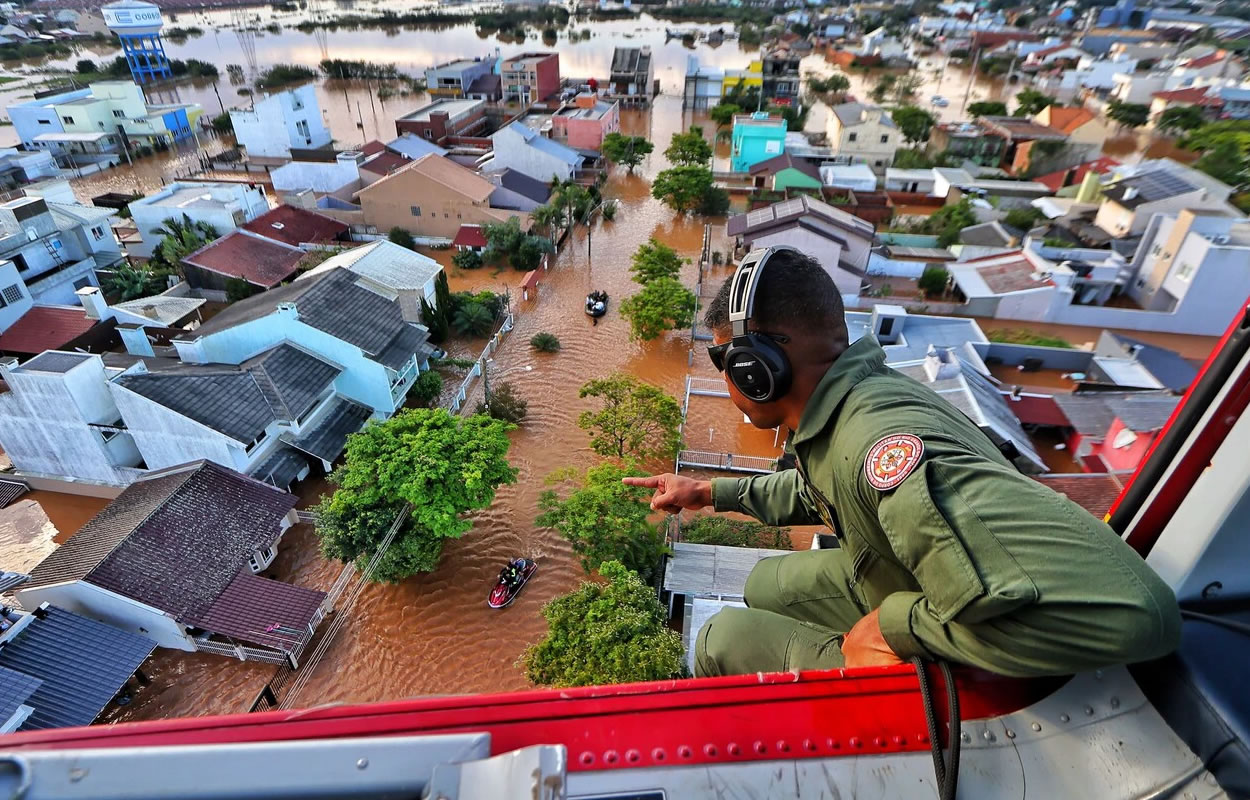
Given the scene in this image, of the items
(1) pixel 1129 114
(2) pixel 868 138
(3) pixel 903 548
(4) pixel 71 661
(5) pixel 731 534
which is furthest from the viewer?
(1) pixel 1129 114

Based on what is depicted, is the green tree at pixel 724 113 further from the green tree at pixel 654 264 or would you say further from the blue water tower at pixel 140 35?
the blue water tower at pixel 140 35

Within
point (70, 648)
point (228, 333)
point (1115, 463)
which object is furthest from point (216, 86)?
point (1115, 463)

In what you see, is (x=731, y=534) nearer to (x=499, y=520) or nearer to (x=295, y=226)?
(x=499, y=520)

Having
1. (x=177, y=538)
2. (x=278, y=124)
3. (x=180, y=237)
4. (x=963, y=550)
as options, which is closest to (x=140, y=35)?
(x=278, y=124)

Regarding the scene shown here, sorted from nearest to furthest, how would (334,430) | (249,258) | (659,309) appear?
(334,430), (659,309), (249,258)

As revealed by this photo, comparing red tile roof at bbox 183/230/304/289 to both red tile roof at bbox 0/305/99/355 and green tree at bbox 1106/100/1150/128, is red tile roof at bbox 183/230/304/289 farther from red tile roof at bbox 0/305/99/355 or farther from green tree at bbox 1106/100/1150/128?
green tree at bbox 1106/100/1150/128

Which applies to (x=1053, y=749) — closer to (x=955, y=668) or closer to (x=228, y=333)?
(x=955, y=668)
